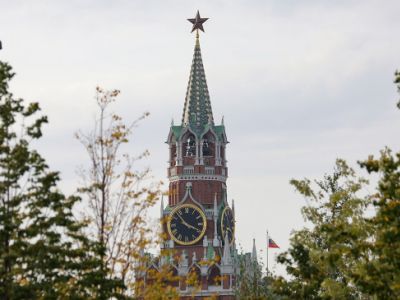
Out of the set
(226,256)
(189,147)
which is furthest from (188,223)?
(189,147)

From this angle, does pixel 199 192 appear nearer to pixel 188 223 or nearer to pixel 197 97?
pixel 188 223

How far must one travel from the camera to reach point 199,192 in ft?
497

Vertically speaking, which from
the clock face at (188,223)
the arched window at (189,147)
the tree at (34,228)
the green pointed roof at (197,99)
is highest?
the green pointed roof at (197,99)

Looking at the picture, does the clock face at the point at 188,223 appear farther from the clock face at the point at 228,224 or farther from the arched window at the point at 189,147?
the arched window at the point at 189,147

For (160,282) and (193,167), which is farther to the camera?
(193,167)

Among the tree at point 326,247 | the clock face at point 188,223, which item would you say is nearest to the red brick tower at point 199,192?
the clock face at point 188,223

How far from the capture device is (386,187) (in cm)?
4456

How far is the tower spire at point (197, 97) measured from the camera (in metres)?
153

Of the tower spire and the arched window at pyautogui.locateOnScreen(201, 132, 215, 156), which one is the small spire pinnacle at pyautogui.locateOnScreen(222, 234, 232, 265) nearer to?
the arched window at pyautogui.locateOnScreen(201, 132, 215, 156)

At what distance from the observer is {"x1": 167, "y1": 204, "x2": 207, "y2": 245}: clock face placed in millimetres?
148125

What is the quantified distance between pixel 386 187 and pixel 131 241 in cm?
1087

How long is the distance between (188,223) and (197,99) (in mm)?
16823

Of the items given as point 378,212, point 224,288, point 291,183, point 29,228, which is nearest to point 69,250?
point 29,228

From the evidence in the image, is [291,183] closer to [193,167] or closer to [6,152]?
[6,152]
